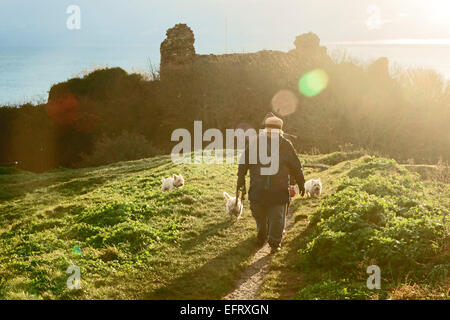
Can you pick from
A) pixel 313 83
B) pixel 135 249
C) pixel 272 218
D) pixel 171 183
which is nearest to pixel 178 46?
pixel 313 83

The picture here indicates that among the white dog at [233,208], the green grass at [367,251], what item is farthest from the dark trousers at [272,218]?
the white dog at [233,208]

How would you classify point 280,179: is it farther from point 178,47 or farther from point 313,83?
point 178,47

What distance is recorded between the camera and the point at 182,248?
1184 centimetres

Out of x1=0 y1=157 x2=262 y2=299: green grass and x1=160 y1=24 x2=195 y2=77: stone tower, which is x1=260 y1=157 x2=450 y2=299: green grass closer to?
x1=0 y1=157 x2=262 y2=299: green grass

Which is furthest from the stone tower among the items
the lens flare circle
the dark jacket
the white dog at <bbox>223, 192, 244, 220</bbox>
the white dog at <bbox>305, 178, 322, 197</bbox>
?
the dark jacket

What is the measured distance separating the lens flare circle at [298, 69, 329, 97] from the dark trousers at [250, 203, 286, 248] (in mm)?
40140

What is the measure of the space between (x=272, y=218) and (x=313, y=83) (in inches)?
1685

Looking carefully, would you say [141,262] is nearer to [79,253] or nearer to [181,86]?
[79,253]

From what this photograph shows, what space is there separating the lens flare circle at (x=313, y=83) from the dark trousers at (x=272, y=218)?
132 feet

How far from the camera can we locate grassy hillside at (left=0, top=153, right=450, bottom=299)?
Result: 911 centimetres

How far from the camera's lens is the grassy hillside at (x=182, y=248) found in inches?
359

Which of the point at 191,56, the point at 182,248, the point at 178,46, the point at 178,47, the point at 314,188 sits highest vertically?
the point at 178,46

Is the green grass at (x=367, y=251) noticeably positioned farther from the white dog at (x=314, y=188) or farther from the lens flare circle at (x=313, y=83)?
the lens flare circle at (x=313, y=83)
